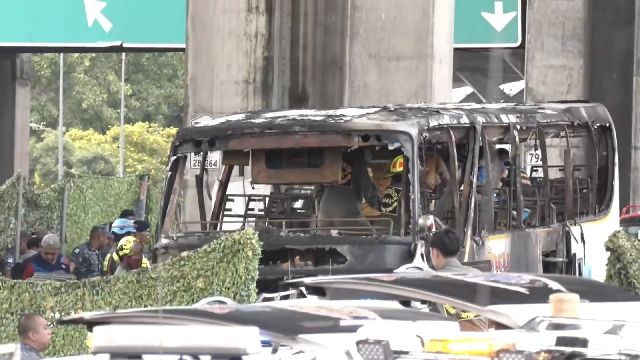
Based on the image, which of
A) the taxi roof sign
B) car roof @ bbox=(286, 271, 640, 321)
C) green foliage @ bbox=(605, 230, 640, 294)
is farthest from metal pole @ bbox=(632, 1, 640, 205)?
the taxi roof sign

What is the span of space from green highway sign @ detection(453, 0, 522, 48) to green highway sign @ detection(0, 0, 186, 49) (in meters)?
6.01

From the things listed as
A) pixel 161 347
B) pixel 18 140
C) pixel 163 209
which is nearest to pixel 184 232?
pixel 163 209

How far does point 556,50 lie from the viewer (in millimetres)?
35469

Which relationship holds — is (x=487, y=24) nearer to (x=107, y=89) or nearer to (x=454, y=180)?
(x=454, y=180)

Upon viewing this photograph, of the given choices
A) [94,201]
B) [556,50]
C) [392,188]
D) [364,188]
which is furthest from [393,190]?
[556,50]

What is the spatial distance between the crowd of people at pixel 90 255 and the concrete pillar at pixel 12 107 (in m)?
28.6

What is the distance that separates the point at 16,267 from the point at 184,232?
3.79m

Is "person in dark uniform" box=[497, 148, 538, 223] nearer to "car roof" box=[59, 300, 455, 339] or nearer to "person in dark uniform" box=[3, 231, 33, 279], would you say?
"person in dark uniform" box=[3, 231, 33, 279]

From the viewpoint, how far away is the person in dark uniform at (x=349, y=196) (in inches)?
532

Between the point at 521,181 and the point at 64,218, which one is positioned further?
the point at 64,218

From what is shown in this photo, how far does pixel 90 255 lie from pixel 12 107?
32344 millimetres

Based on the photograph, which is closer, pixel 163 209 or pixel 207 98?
pixel 163 209

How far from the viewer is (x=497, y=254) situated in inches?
570

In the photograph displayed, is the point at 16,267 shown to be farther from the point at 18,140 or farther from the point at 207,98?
the point at 18,140
